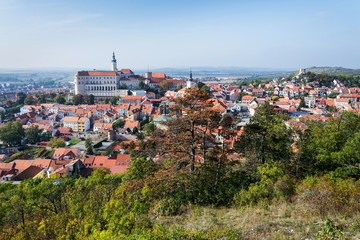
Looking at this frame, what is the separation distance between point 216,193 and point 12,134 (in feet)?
130

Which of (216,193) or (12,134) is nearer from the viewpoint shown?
(216,193)

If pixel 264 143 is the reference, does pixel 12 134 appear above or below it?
below

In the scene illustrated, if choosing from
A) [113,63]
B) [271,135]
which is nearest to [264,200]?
[271,135]

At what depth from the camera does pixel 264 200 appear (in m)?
7.84

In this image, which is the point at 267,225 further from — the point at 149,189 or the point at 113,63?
the point at 113,63

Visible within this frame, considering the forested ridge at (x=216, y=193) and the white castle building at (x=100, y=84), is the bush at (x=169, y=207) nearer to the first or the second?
the forested ridge at (x=216, y=193)

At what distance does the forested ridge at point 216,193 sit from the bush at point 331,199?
0.02 m

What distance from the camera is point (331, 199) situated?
6.57 meters

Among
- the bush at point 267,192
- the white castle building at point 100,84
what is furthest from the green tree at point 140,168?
the white castle building at point 100,84

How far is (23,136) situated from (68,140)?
21.9 ft

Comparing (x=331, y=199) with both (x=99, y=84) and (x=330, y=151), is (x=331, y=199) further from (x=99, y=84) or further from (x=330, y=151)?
(x=99, y=84)

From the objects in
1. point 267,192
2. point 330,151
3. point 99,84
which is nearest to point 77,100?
point 99,84

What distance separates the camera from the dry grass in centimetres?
556

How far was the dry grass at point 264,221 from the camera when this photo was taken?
556cm
